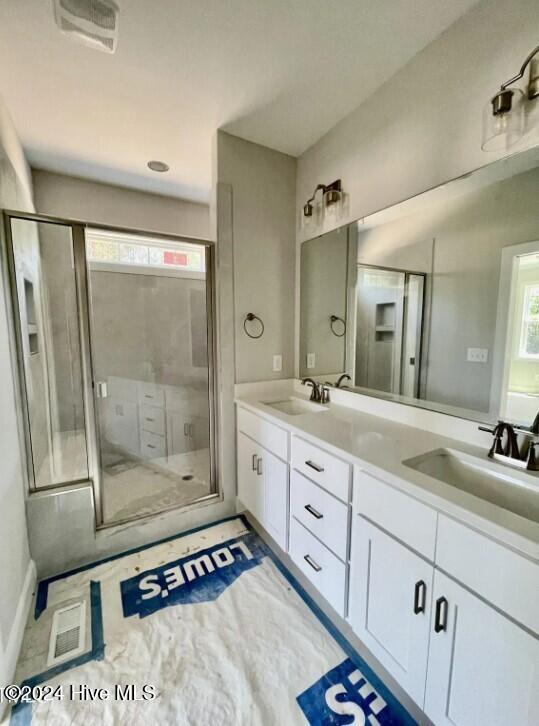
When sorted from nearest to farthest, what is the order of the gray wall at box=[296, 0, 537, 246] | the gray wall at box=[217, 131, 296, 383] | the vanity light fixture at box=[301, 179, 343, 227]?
the gray wall at box=[296, 0, 537, 246], the vanity light fixture at box=[301, 179, 343, 227], the gray wall at box=[217, 131, 296, 383]

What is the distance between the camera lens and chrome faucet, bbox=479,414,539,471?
1.08m

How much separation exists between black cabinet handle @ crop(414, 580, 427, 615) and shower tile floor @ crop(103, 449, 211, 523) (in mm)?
1637

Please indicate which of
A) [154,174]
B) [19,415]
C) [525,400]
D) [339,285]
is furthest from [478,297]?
[154,174]

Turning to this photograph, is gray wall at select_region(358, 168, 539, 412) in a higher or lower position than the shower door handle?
higher

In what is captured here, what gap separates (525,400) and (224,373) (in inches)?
64.4

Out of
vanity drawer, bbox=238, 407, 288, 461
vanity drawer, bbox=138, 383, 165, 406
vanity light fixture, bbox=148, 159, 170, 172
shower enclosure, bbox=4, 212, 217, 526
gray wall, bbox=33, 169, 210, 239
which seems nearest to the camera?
vanity drawer, bbox=238, 407, 288, 461

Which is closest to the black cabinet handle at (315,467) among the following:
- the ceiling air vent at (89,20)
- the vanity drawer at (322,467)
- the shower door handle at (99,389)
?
the vanity drawer at (322,467)

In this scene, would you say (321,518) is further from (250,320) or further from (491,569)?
(250,320)

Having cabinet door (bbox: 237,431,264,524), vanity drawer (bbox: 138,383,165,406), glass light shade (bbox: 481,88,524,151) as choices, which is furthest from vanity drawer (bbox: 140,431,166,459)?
glass light shade (bbox: 481,88,524,151)

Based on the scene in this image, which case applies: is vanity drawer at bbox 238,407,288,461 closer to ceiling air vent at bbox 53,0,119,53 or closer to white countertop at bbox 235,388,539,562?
white countertop at bbox 235,388,539,562

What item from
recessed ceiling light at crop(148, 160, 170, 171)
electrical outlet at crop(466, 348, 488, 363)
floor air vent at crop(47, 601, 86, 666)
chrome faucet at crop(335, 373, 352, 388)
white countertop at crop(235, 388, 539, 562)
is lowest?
floor air vent at crop(47, 601, 86, 666)

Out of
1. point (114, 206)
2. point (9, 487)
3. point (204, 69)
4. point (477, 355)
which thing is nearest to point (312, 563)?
point (477, 355)

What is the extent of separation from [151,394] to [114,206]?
1.77 metres

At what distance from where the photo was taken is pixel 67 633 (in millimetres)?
1403
